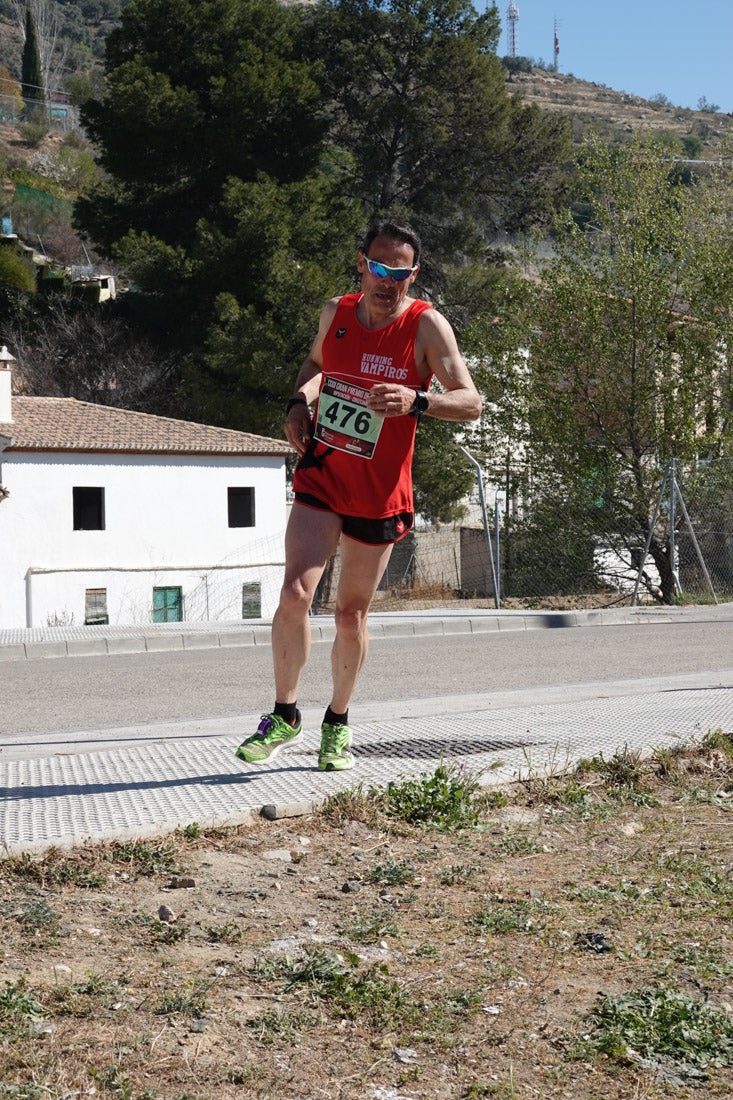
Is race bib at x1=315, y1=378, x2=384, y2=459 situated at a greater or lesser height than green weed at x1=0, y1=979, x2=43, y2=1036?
greater

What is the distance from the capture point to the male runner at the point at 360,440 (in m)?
4.64

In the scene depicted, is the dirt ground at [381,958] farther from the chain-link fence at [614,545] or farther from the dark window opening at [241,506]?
the dark window opening at [241,506]

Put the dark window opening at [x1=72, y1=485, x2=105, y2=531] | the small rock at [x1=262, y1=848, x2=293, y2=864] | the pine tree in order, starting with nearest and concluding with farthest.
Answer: the small rock at [x1=262, y1=848, x2=293, y2=864], the dark window opening at [x1=72, y1=485, x2=105, y2=531], the pine tree

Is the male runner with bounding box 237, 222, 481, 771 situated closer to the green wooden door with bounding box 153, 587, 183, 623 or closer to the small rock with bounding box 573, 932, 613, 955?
the small rock with bounding box 573, 932, 613, 955

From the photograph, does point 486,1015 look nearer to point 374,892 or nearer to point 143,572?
point 374,892

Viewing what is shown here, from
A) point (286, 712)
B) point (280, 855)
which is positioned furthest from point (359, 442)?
point (280, 855)

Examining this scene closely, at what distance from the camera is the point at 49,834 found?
3.65 metres

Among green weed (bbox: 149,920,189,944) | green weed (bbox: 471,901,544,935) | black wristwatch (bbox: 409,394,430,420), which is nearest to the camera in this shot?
green weed (bbox: 149,920,189,944)

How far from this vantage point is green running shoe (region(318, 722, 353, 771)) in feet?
15.5

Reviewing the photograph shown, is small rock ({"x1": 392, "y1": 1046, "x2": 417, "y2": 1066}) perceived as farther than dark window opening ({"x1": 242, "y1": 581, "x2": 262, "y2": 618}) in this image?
No

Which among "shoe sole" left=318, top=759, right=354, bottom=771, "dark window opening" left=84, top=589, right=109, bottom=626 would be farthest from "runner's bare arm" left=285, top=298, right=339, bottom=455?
"dark window opening" left=84, top=589, right=109, bottom=626

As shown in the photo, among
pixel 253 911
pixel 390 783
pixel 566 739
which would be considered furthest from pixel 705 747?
pixel 253 911

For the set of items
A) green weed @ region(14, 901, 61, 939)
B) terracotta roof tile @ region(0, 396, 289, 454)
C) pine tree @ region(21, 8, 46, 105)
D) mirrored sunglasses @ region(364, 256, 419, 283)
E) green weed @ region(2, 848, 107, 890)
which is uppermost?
pine tree @ region(21, 8, 46, 105)

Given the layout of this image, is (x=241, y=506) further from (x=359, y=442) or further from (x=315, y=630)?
(x=359, y=442)
